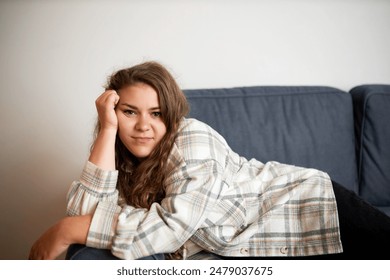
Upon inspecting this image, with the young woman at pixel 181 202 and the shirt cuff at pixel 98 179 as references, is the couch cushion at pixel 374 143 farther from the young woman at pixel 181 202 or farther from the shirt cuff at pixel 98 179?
the shirt cuff at pixel 98 179

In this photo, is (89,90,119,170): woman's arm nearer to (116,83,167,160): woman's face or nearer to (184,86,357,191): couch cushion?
(116,83,167,160): woman's face

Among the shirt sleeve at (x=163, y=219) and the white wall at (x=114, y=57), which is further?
the white wall at (x=114, y=57)

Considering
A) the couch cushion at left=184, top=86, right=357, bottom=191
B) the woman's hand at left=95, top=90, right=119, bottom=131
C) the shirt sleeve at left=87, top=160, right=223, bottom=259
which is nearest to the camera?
the shirt sleeve at left=87, top=160, right=223, bottom=259

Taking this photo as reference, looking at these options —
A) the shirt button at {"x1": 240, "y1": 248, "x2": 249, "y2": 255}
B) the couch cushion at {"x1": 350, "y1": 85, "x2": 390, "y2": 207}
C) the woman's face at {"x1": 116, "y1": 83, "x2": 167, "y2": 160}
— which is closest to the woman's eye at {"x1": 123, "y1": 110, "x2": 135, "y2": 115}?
the woman's face at {"x1": 116, "y1": 83, "x2": 167, "y2": 160}

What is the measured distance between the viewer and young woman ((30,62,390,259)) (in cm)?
70

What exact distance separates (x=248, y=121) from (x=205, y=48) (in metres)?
0.33

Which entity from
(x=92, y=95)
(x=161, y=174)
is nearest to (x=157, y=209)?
(x=161, y=174)

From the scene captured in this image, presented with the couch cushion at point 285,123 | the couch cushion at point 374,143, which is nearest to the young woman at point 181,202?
the couch cushion at point 285,123

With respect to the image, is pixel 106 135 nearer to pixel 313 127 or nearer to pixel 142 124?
pixel 142 124

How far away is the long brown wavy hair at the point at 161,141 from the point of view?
2.75 ft

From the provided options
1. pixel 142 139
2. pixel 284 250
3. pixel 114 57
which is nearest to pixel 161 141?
pixel 142 139

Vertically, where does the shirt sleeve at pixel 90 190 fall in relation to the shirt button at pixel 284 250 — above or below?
above

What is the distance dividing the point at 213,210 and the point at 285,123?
19.3 inches
